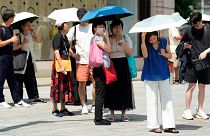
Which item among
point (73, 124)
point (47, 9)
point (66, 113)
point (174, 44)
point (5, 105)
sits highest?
point (47, 9)

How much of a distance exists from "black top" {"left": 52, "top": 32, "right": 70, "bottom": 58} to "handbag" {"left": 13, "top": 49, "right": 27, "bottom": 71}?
213 cm

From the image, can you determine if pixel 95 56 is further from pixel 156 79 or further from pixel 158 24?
pixel 158 24

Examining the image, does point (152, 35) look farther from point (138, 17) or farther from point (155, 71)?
point (138, 17)

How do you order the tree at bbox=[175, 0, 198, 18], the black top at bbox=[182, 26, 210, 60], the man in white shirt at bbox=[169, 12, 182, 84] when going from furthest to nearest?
the tree at bbox=[175, 0, 198, 18], the man in white shirt at bbox=[169, 12, 182, 84], the black top at bbox=[182, 26, 210, 60]

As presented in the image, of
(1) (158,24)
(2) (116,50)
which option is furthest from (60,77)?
(1) (158,24)

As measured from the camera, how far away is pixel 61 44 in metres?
11.3

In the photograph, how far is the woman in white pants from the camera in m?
9.18

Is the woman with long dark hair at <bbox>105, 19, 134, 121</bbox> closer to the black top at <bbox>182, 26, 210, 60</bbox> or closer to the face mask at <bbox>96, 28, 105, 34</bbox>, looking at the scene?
the face mask at <bbox>96, 28, 105, 34</bbox>

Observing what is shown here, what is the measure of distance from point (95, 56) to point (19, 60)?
378 centimetres

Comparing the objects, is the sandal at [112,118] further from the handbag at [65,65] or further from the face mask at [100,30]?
the face mask at [100,30]

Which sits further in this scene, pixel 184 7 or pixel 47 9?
pixel 184 7

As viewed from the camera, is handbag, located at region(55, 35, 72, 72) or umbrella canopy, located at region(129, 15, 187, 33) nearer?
umbrella canopy, located at region(129, 15, 187, 33)

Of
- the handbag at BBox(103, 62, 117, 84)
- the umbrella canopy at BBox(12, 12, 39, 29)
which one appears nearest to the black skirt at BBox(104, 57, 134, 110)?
the handbag at BBox(103, 62, 117, 84)

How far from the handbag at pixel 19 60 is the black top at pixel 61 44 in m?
2.13
